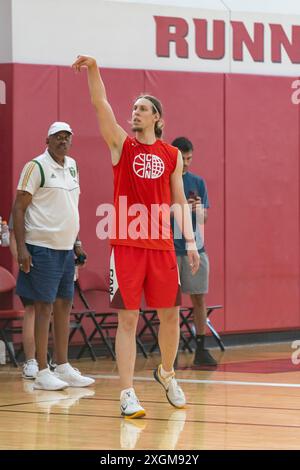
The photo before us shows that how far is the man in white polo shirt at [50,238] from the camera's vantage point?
9.92m

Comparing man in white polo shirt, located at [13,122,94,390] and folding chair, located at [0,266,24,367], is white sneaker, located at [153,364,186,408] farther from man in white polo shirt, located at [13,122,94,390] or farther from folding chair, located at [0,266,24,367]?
folding chair, located at [0,266,24,367]

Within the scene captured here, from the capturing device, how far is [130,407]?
8016mm

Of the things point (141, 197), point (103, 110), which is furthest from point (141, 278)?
point (103, 110)

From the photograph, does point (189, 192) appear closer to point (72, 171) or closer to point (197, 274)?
point (197, 274)

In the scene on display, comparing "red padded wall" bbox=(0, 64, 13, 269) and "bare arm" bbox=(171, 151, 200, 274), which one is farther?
"red padded wall" bbox=(0, 64, 13, 269)

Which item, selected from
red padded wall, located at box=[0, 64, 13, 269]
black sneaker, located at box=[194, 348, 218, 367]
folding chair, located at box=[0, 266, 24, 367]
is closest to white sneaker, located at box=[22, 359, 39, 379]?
folding chair, located at box=[0, 266, 24, 367]

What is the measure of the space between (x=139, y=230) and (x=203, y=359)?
3698 millimetres

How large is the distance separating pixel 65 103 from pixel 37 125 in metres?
0.41

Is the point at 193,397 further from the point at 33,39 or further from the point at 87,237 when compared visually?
the point at 33,39

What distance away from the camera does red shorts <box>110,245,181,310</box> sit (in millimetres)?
8141

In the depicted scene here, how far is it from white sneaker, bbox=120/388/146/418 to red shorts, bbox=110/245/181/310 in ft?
1.90

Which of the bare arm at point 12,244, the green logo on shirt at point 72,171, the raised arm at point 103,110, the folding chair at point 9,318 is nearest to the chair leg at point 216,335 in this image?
the folding chair at point 9,318

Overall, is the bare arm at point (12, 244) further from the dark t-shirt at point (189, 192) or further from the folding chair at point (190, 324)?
the folding chair at point (190, 324)
